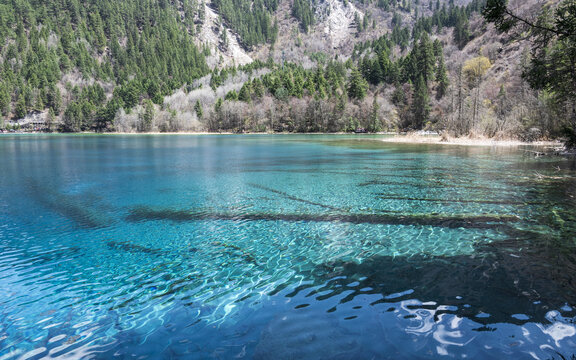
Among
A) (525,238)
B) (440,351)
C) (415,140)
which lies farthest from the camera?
(415,140)

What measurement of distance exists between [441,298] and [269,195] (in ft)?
35.7

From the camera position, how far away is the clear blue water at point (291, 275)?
525cm

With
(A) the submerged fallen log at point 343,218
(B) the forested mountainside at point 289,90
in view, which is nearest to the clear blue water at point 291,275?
(A) the submerged fallen log at point 343,218

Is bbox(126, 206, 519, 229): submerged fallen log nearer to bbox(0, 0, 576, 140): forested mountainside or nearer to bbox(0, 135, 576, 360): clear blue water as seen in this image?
bbox(0, 135, 576, 360): clear blue water

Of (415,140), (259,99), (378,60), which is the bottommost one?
(415,140)

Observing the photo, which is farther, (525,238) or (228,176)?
(228,176)

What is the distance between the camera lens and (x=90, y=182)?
20.6 m

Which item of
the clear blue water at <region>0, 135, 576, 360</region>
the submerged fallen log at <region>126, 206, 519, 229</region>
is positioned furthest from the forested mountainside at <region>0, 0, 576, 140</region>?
the clear blue water at <region>0, 135, 576, 360</region>

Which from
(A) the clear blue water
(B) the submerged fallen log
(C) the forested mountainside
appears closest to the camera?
(A) the clear blue water

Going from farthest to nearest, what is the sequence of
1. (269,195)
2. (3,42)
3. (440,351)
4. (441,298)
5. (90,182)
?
(3,42)
(90,182)
(269,195)
(441,298)
(440,351)

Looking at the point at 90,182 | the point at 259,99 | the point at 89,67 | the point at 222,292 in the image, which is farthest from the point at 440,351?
the point at 89,67

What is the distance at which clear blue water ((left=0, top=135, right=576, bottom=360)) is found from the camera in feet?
17.2

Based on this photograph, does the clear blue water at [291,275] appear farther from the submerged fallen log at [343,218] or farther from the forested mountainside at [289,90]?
the forested mountainside at [289,90]

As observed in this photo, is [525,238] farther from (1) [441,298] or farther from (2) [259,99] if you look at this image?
(2) [259,99]
